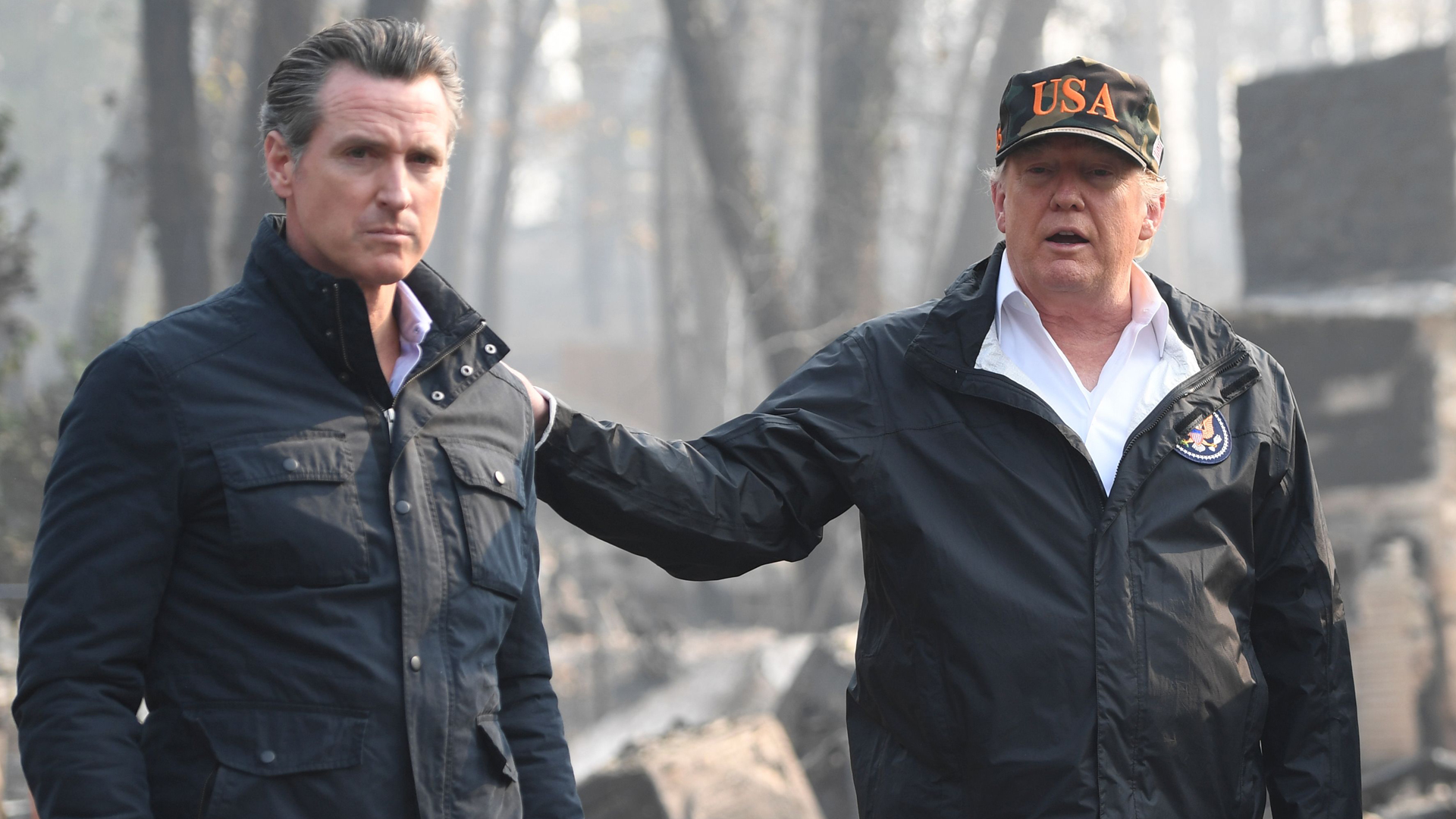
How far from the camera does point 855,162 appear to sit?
11086mm

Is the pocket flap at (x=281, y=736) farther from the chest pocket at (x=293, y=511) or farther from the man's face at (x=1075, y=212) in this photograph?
the man's face at (x=1075, y=212)

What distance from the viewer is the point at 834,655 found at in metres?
6.51

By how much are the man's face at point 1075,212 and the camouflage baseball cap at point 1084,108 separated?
0.04 metres

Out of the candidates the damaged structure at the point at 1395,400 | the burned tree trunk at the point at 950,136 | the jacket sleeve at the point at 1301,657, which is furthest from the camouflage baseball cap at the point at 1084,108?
the burned tree trunk at the point at 950,136

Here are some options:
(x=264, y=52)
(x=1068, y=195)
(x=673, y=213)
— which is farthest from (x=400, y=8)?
(x=673, y=213)

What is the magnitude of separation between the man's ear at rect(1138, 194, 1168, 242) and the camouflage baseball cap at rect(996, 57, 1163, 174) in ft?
0.30

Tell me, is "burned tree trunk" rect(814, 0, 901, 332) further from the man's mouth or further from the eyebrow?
the eyebrow

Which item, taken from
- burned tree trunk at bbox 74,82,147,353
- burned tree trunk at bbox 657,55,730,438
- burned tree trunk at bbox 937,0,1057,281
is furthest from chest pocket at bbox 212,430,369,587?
burned tree trunk at bbox 657,55,730,438

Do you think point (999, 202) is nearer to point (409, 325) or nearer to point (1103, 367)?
point (1103, 367)

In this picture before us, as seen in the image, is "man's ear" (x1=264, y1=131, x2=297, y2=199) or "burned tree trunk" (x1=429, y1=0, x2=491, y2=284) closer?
"man's ear" (x1=264, y1=131, x2=297, y2=199)

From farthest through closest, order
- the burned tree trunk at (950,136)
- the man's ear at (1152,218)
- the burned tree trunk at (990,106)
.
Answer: the burned tree trunk at (950,136) < the burned tree trunk at (990,106) < the man's ear at (1152,218)

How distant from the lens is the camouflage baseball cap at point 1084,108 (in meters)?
2.75

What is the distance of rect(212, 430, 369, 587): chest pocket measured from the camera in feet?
6.77

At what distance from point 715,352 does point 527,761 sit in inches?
670
